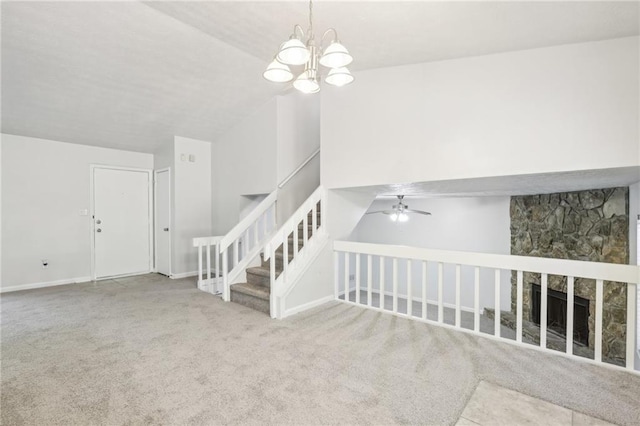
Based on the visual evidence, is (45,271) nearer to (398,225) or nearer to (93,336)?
(93,336)

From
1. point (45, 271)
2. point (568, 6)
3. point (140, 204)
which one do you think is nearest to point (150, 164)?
point (140, 204)

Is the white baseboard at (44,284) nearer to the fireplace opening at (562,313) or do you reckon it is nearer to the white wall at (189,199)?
the white wall at (189,199)

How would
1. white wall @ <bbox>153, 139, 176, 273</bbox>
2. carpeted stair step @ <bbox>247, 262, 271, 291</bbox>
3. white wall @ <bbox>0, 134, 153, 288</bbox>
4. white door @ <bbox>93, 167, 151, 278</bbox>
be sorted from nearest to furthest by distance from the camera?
carpeted stair step @ <bbox>247, 262, 271, 291</bbox>
white wall @ <bbox>0, 134, 153, 288</bbox>
white door @ <bbox>93, 167, 151, 278</bbox>
white wall @ <bbox>153, 139, 176, 273</bbox>

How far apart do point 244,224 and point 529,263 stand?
10.4 ft

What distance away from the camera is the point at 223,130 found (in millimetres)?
5188

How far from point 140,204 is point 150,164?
75 centimetres

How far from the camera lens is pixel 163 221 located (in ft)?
17.5

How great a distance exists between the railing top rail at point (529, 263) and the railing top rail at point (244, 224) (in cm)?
159

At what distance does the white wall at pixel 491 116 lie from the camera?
88.7 inches

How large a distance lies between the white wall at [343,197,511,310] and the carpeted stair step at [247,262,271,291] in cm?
268

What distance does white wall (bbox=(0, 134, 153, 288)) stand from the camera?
167 inches

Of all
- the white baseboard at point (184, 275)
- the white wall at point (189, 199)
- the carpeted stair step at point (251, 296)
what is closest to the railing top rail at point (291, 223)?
the carpeted stair step at point (251, 296)

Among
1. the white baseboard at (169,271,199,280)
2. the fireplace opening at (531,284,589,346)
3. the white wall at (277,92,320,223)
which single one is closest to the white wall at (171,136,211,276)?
the white baseboard at (169,271,199,280)

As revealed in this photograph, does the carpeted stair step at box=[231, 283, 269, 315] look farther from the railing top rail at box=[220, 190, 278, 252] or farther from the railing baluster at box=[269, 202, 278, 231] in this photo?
the railing baluster at box=[269, 202, 278, 231]
